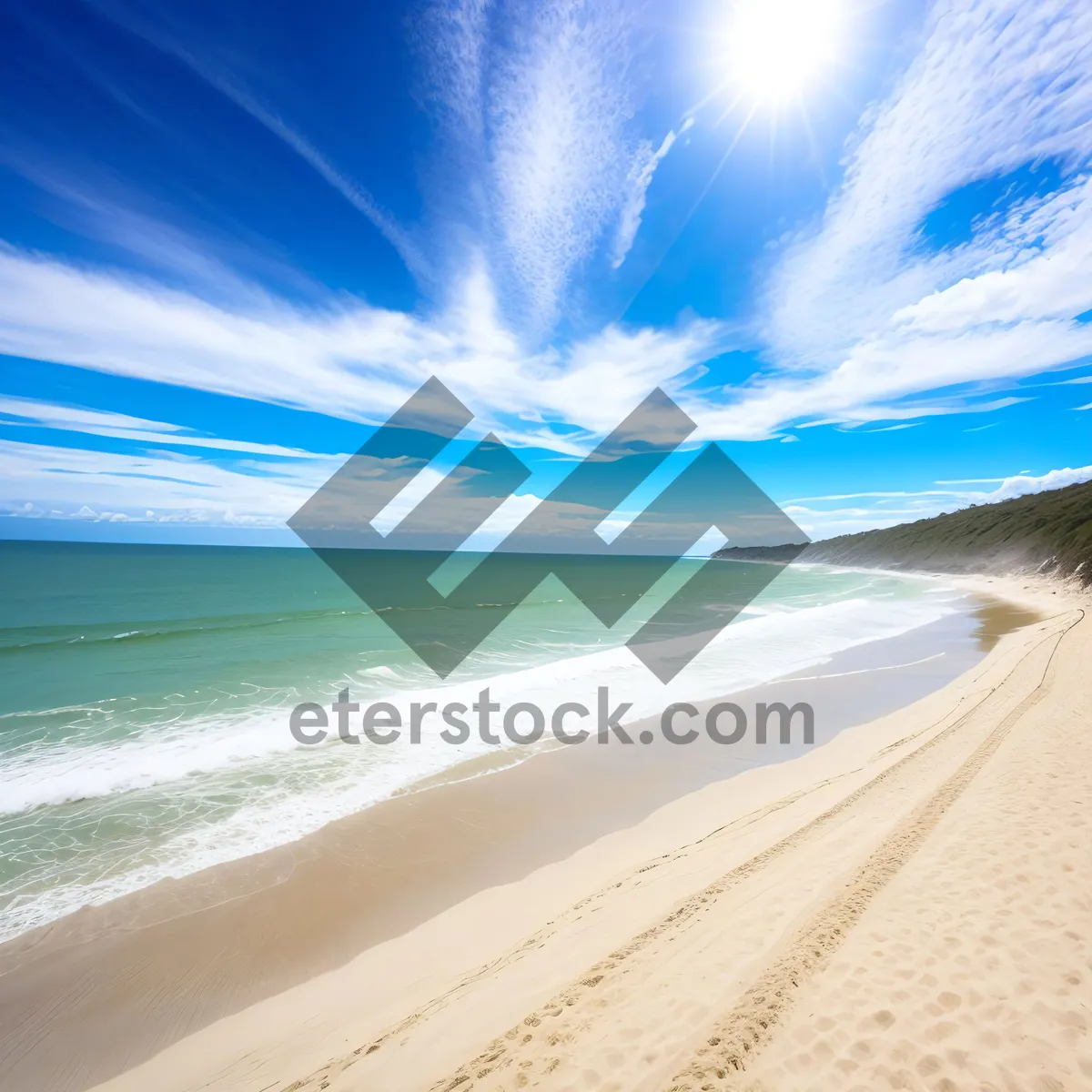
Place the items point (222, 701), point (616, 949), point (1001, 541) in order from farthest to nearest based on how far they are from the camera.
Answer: point (1001, 541) → point (222, 701) → point (616, 949)

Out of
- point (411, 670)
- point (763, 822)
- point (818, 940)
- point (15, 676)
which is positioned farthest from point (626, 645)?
point (15, 676)

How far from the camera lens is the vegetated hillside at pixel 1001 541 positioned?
42.2 metres

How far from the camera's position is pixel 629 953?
13.2 feet

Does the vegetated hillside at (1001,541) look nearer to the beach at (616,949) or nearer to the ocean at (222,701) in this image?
the ocean at (222,701)

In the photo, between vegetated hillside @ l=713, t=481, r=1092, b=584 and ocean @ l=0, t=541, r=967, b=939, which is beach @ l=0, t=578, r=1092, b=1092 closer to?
ocean @ l=0, t=541, r=967, b=939

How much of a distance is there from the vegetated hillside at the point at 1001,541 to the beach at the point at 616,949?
140 ft

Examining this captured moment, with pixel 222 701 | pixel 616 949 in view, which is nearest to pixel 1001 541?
pixel 616 949

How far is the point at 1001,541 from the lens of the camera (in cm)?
6019

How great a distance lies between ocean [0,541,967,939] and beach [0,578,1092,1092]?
106 cm

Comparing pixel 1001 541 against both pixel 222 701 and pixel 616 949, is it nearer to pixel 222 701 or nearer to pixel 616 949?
pixel 616 949

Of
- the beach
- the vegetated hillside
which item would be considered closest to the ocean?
the beach

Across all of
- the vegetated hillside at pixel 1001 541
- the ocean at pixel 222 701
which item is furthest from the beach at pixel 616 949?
the vegetated hillside at pixel 1001 541

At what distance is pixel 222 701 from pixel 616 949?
1249 cm

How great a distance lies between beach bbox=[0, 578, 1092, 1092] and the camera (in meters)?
3.13
